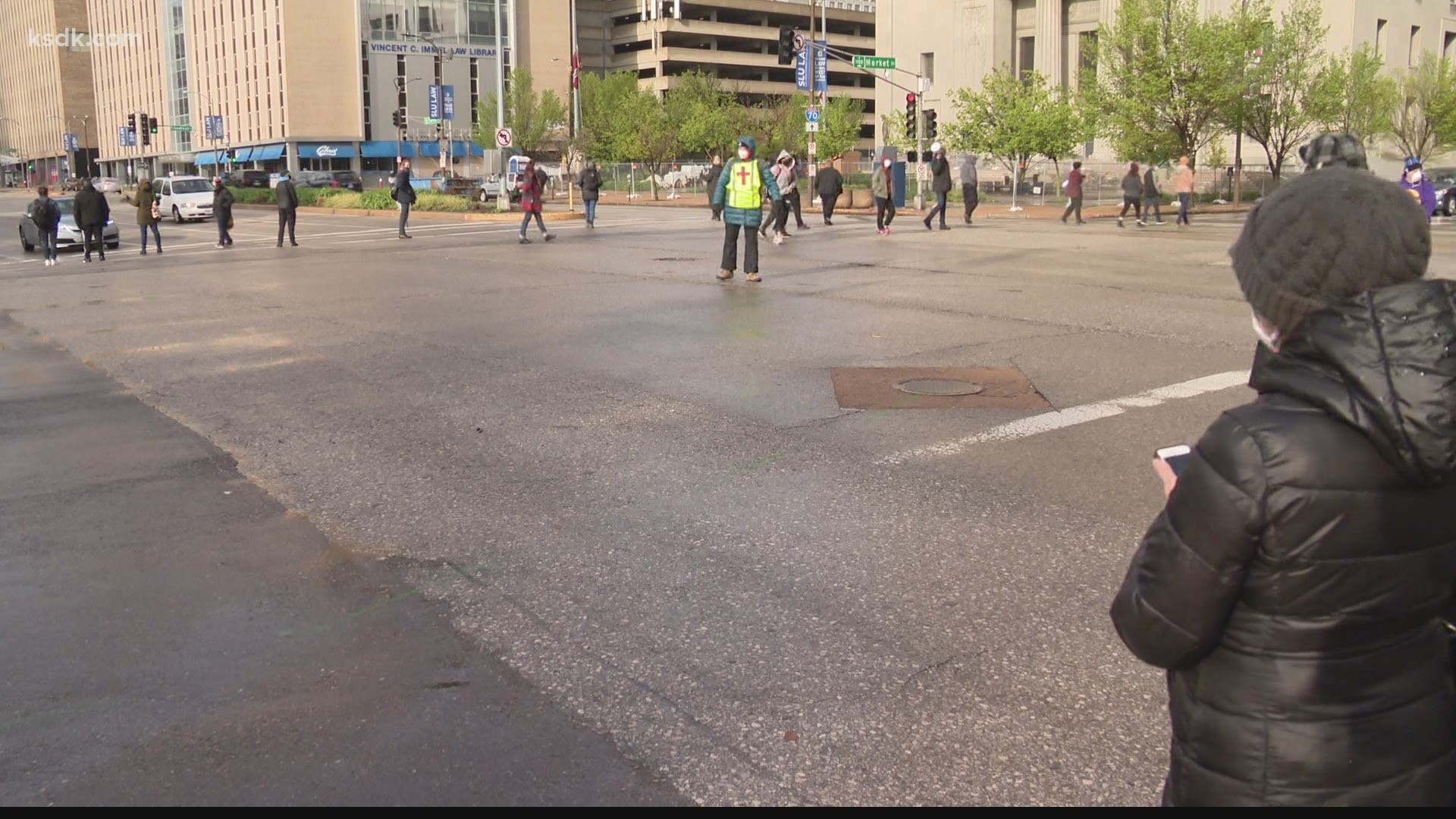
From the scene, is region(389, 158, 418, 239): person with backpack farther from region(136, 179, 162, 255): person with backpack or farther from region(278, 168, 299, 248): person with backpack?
region(136, 179, 162, 255): person with backpack

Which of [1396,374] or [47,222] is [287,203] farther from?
[1396,374]

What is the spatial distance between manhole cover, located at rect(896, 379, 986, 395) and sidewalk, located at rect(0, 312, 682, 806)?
4.70 metres

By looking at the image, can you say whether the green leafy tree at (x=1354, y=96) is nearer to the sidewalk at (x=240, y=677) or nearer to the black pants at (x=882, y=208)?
the black pants at (x=882, y=208)

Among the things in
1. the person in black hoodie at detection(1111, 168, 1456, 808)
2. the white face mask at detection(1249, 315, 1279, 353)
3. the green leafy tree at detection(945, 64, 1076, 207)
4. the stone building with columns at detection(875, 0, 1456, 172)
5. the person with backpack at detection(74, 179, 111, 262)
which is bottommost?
the person in black hoodie at detection(1111, 168, 1456, 808)

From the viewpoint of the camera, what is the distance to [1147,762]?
3.63 m

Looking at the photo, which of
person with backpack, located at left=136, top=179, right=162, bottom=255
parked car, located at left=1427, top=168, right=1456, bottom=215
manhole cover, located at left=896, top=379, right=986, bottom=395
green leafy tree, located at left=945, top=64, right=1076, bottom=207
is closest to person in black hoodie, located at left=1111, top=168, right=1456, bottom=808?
manhole cover, located at left=896, top=379, right=986, bottom=395

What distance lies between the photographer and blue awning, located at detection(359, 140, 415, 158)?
3787 inches

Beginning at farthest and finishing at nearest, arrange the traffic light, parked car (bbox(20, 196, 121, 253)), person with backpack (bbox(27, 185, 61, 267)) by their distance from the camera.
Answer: the traffic light → parked car (bbox(20, 196, 121, 253)) → person with backpack (bbox(27, 185, 61, 267))

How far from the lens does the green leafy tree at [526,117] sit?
8294cm

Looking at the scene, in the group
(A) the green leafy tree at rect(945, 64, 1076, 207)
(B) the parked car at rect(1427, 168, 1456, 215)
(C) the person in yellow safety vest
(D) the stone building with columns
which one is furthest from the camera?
(D) the stone building with columns

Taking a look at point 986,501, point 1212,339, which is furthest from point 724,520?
point 1212,339

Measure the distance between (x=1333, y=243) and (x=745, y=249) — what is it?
595 inches

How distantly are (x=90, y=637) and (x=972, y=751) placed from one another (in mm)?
3358

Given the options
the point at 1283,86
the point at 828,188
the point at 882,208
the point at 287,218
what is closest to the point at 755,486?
the point at 882,208
